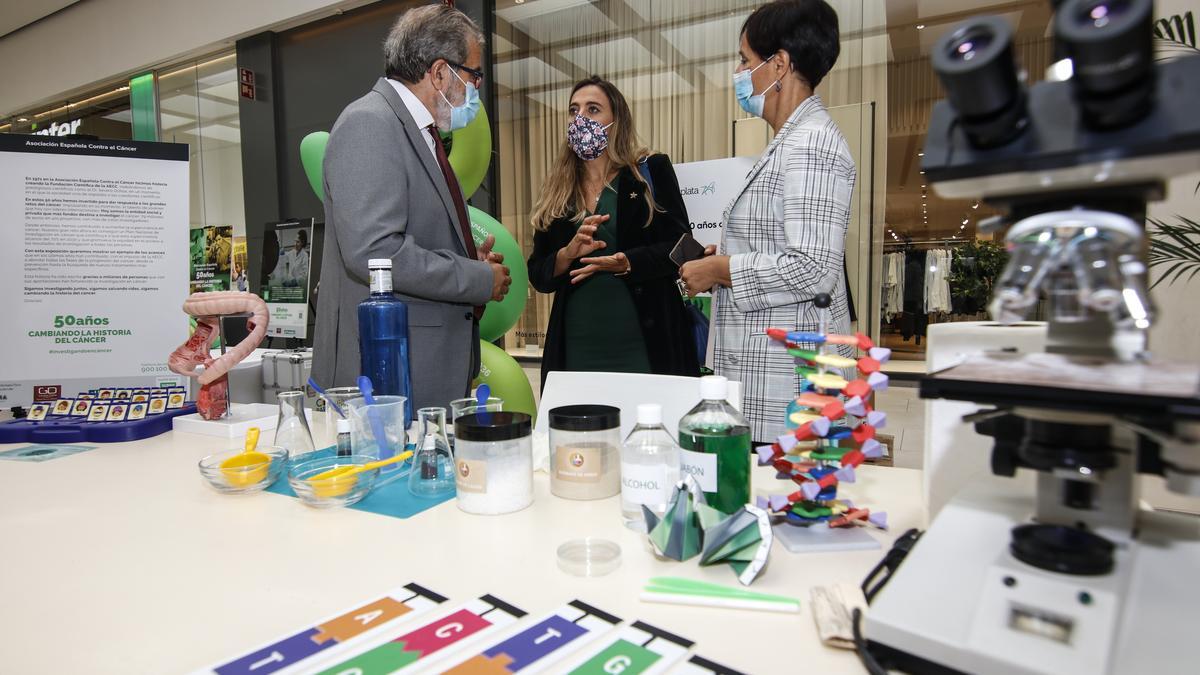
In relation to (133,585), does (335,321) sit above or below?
above

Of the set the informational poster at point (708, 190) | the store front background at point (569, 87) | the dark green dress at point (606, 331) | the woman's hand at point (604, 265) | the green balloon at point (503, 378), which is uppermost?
the store front background at point (569, 87)

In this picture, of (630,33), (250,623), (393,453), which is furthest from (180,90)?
(250,623)

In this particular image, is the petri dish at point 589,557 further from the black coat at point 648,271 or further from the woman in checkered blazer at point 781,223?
the black coat at point 648,271

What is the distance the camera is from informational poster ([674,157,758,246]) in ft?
9.25

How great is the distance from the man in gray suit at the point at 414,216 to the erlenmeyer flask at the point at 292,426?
19.5 inches

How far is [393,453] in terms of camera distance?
1.17 meters

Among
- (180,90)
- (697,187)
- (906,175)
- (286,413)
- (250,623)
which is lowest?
(250,623)

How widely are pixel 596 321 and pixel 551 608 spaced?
5.20 feet

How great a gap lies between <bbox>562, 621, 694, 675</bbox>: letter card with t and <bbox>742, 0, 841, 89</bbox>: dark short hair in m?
1.49

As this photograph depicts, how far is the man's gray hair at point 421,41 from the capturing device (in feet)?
6.07

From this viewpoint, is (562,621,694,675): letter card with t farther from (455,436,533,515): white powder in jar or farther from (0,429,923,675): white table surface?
(455,436,533,515): white powder in jar

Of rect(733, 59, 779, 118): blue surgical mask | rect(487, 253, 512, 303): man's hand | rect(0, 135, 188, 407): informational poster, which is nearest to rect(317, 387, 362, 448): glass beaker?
rect(487, 253, 512, 303): man's hand

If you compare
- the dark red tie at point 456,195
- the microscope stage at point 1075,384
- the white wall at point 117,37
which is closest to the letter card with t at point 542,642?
the microscope stage at point 1075,384

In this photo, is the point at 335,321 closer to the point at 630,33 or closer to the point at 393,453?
the point at 393,453
